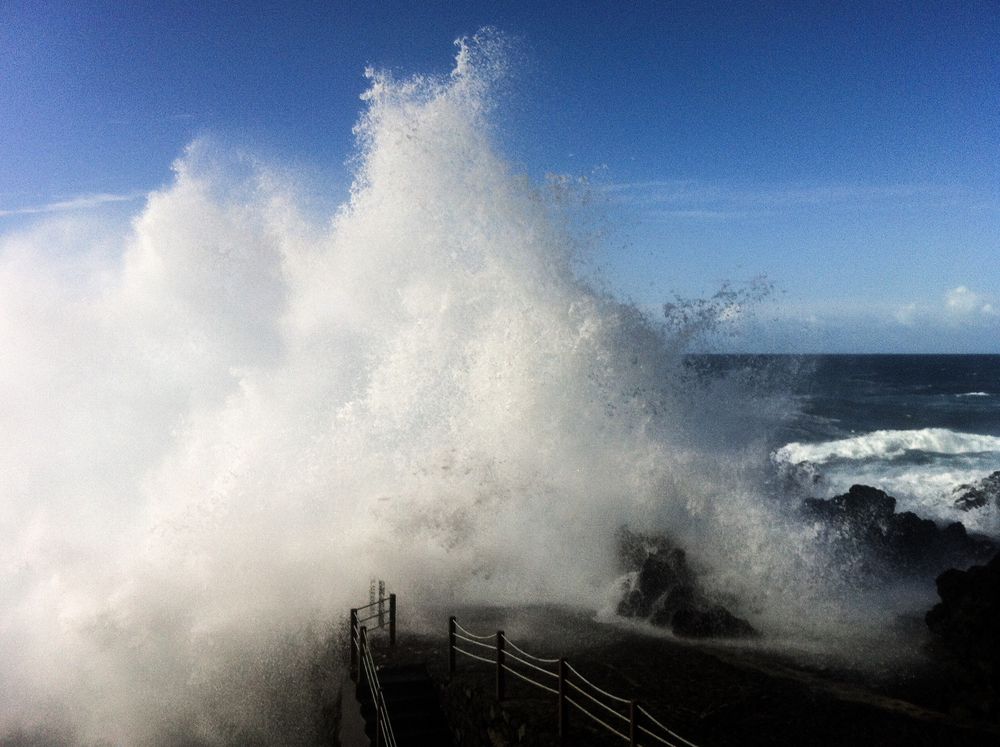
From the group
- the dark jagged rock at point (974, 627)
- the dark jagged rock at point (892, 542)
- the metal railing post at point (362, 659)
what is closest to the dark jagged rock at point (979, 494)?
the dark jagged rock at point (892, 542)

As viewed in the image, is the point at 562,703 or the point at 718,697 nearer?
the point at 562,703

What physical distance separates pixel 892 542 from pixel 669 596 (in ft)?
23.0

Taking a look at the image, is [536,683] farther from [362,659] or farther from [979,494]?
[979,494]

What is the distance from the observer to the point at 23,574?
53.1 feet

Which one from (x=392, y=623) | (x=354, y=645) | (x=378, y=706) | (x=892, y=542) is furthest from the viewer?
(x=892, y=542)

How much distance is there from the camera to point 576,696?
8.73 m

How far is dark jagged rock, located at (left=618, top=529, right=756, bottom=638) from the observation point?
11.4 metres

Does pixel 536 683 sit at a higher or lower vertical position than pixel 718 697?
higher

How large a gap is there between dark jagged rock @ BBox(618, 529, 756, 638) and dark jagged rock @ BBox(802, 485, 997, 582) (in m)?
3.79

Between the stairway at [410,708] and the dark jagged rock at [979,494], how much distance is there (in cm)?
1967

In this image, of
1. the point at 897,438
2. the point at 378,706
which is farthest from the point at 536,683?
the point at 897,438

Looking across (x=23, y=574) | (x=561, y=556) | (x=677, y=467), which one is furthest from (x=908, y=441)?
(x=23, y=574)

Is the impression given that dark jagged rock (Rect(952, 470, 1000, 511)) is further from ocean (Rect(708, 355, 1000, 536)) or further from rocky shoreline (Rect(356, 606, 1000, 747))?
rocky shoreline (Rect(356, 606, 1000, 747))

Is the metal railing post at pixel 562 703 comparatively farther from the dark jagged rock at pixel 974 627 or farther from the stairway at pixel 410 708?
the dark jagged rock at pixel 974 627
